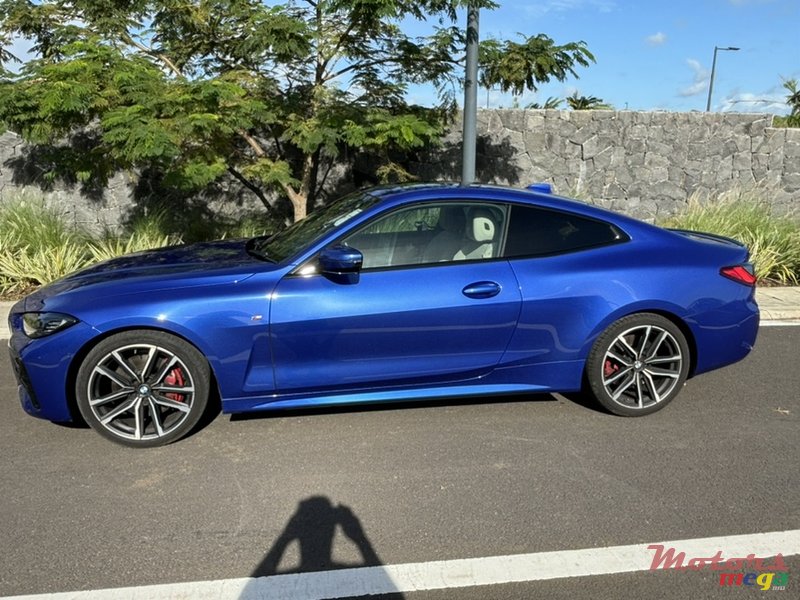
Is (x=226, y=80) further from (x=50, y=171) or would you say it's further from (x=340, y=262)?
(x=340, y=262)

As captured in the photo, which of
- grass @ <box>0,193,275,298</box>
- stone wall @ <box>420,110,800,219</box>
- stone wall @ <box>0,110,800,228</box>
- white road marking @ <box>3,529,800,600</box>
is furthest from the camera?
stone wall @ <box>420,110,800,219</box>

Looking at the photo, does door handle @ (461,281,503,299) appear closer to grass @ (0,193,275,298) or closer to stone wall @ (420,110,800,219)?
grass @ (0,193,275,298)

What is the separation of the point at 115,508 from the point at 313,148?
5651 millimetres

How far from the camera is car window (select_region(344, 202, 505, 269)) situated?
13.2 ft

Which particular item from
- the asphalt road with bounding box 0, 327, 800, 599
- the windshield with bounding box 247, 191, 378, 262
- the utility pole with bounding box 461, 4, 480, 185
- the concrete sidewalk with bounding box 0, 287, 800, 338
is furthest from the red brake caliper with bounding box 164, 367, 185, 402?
the utility pole with bounding box 461, 4, 480, 185

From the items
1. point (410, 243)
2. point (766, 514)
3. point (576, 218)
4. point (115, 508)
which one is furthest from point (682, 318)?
point (115, 508)

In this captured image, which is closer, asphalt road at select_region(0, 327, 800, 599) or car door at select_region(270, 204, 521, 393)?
asphalt road at select_region(0, 327, 800, 599)

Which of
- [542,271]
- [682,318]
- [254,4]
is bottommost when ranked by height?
[682,318]

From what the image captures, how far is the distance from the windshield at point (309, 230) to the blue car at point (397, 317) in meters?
0.03

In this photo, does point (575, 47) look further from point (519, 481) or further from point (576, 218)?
point (519, 481)

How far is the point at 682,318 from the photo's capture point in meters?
4.25

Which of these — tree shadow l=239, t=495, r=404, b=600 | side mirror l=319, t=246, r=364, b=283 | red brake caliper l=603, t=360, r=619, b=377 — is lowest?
tree shadow l=239, t=495, r=404, b=600

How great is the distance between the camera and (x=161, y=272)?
4016mm

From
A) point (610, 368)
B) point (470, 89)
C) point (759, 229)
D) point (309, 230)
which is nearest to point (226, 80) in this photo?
point (470, 89)
